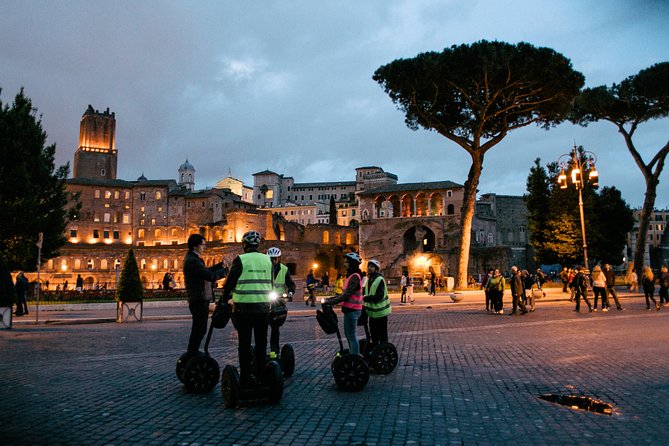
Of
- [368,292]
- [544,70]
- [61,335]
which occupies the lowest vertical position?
[61,335]

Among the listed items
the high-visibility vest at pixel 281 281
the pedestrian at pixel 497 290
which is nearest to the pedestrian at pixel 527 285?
the pedestrian at pixel 497 290

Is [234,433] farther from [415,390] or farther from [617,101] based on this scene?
[617,101]

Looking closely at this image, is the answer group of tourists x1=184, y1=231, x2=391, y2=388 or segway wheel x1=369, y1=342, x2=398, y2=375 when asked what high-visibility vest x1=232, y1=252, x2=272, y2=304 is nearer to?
group of tourists x1=184, y1=231, x2=391, y2=388

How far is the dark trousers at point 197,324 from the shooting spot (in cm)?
610

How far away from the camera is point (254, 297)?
17.3ft

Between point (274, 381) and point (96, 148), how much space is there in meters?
96.2

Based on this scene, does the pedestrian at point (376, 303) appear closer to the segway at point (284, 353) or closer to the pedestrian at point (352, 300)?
the pedestrian at point (352, 300)

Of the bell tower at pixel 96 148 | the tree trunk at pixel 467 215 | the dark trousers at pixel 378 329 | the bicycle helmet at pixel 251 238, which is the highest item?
the bell tower at pixel 96 148

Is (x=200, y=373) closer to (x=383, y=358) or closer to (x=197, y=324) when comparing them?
(x=197, y=324)

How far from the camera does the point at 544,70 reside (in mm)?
24703

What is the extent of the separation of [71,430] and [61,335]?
8.73 metres

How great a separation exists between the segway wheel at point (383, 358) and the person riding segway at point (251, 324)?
188cm

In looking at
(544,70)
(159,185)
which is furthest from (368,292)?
(159,185)

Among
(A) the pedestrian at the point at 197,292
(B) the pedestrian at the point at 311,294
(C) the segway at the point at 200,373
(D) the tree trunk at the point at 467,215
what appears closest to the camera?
(C) the segway at the point at 200,373
